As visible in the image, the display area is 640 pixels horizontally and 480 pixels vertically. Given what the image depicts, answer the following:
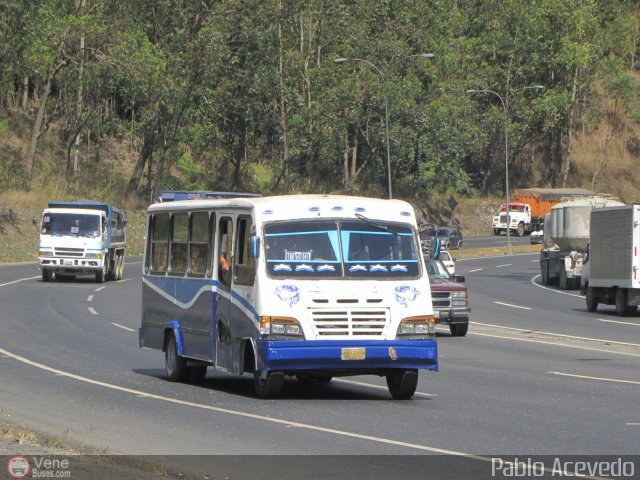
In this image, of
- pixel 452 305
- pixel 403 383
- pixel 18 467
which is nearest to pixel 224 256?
pixel 403 383

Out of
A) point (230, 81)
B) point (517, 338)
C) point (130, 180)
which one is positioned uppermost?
point (230, 81)

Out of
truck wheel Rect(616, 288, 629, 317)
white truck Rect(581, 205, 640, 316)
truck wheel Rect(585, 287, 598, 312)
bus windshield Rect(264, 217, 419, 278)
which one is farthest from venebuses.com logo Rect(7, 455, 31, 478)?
truck wheel Rect(585, 287, 598, 312)

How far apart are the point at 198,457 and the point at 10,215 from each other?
5790 cm

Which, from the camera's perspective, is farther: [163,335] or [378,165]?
[378,165]

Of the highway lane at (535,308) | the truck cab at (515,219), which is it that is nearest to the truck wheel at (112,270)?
the highway lane at (535,308)

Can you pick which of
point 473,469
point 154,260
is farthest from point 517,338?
point 473,469

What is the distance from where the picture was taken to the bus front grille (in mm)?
15797

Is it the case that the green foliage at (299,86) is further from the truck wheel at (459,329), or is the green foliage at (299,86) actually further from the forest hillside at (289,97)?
the truck wheel at (459,329)

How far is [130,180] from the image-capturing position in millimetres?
81312

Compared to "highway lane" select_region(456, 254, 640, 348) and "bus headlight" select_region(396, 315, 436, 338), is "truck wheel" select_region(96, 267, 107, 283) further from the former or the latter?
"bus headlight" select_region(396, 315, 436, 338)

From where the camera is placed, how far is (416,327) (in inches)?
637

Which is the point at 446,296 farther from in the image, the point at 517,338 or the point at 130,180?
the point at 130,180

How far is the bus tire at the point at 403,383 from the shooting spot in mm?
16375

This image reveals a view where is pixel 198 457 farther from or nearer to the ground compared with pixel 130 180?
nearer to the ground
